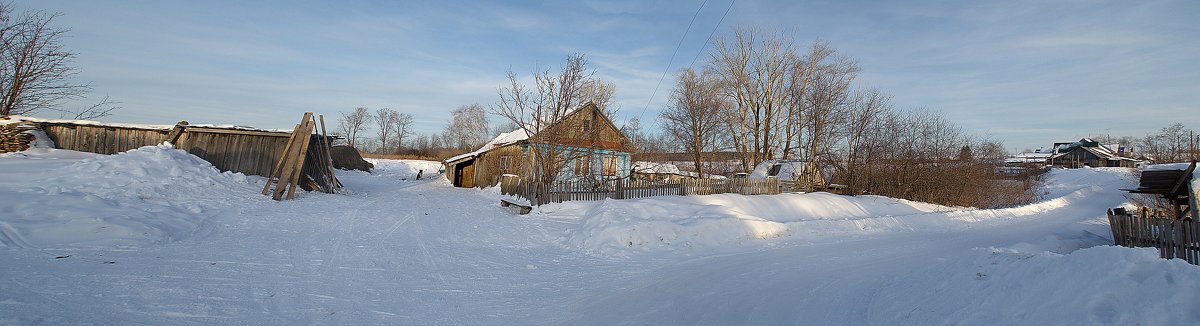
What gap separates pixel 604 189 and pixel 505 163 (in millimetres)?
12161

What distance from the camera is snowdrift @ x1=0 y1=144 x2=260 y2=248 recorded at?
692cm

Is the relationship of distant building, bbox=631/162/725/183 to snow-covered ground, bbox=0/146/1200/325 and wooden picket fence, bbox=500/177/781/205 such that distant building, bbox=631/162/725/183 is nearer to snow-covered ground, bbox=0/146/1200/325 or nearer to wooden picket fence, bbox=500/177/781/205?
wooden picket fence, bbox=500/177/781/205

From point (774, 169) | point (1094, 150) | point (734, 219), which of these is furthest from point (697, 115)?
point (1094, 150)

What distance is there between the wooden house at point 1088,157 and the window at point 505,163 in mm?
76925

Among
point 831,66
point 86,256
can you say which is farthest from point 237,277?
point 831,66

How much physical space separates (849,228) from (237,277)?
14.4 metres

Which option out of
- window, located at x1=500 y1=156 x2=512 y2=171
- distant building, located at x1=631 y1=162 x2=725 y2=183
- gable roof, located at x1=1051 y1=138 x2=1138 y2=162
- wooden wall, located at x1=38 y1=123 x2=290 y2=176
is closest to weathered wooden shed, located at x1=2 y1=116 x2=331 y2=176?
wooden wall, located at x1=38 y1=123 x2=290 y2=176

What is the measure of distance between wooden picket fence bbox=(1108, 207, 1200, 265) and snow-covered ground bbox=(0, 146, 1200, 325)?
1333 mm

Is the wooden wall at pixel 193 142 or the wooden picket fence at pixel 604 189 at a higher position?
the wooden wall at pixel 193 142

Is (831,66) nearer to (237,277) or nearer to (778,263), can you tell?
(778,263)

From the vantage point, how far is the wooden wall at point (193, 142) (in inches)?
594

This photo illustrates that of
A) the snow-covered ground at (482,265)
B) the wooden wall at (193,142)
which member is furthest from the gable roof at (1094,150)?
the wooden wall at (193,142)

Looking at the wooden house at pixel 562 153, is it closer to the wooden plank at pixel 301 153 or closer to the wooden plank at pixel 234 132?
the wooden plank at pixel 301 153

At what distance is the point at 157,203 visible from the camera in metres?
9.97
